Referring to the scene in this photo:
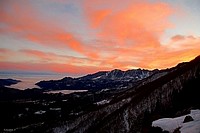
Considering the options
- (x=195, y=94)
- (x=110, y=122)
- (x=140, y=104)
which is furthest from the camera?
(x=110, y=122)

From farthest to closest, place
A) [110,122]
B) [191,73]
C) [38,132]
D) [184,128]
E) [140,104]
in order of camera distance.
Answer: [38,132] < [110,122] < [140,104] < [191,73] < [184,128]

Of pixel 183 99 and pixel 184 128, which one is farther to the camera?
pixel 183 99

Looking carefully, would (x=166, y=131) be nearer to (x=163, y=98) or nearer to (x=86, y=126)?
(x=163, y=98)

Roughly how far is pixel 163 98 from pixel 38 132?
104 meters

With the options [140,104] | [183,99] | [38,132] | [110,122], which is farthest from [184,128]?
[38,132]

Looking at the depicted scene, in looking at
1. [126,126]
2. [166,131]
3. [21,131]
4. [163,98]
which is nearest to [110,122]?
[126,126]

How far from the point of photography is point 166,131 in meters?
30.2

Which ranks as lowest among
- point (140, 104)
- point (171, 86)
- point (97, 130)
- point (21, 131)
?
point (21, 131)

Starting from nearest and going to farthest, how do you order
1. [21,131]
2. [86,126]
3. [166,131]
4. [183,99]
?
1. [166,131]
2. [183,99]
3. [86,126]
4. [21,131]

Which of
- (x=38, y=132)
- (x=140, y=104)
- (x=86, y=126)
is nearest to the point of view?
(x=140, y=104)

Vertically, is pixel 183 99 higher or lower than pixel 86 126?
higher

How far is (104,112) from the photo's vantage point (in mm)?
136375

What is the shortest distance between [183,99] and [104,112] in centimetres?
6447

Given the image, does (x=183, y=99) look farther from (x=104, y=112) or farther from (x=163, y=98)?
(x=104, y=112)
